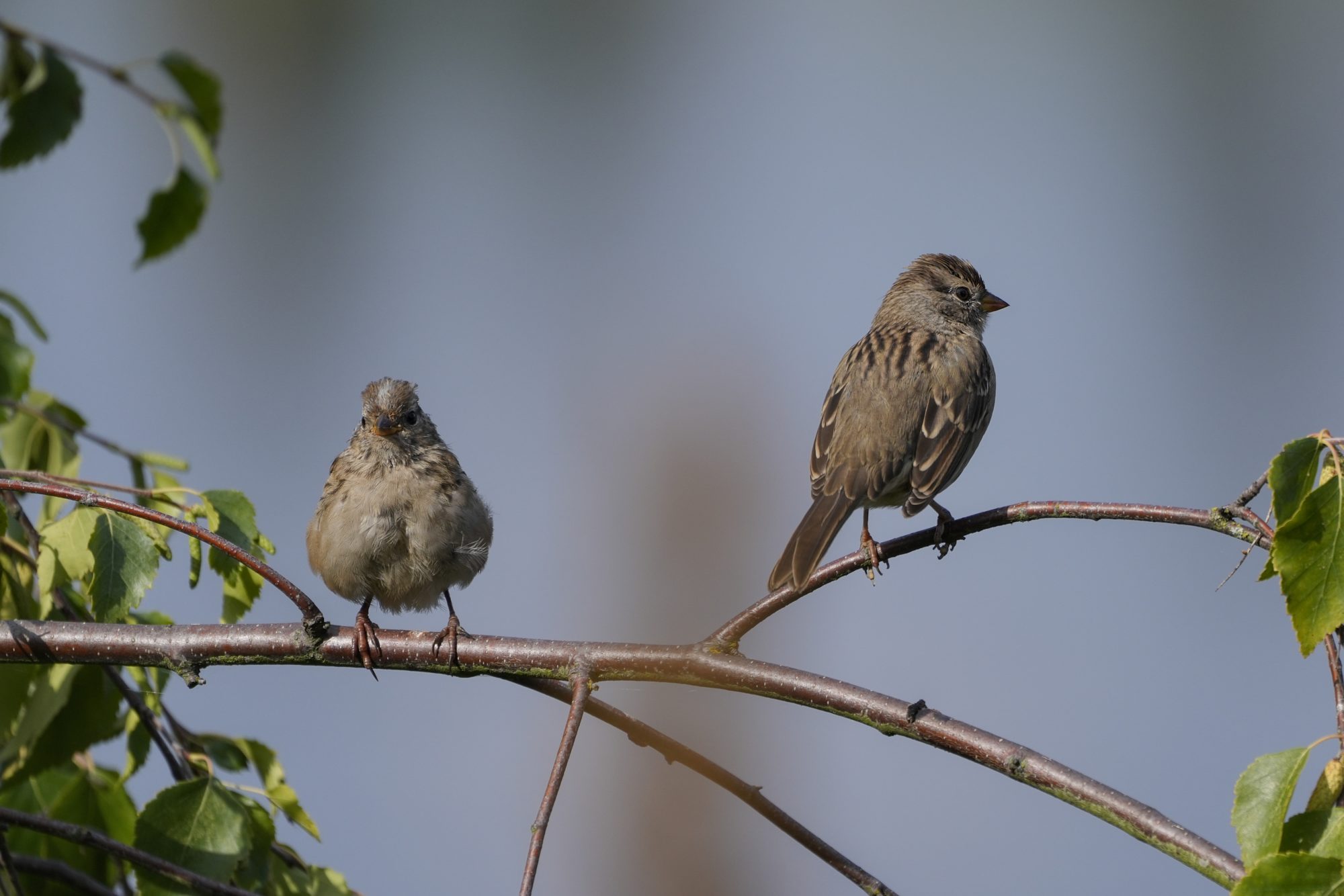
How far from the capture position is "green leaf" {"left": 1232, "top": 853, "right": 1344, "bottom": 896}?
1837 millimetres

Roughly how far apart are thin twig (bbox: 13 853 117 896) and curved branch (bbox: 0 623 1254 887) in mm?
606

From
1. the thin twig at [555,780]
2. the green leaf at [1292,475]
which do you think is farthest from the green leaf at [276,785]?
the green leaf at [1292,475]

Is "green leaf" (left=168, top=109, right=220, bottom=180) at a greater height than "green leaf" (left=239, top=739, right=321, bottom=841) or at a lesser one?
greater

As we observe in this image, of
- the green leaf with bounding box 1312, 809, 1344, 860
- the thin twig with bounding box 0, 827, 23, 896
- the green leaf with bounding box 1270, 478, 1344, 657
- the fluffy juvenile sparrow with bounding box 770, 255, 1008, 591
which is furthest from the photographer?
the fluffy juvenile sparrow with bounding box 770, 255, 1008, 591

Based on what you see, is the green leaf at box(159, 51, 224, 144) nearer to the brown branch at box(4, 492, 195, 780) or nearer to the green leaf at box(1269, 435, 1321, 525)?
the brown branch at box(4, 492, 195, 780)

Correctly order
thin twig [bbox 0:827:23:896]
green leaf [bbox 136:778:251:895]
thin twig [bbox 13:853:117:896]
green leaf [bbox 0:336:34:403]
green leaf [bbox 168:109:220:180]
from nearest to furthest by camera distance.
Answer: green leaf [bbox 168:109:220:180] < thin twig [bbox 0:827:23:896] < green leaf [bbox 136:778:251:895] < thin twig [bbox 13:853:117:896] < green leaf [bbox 0:336:34:403]

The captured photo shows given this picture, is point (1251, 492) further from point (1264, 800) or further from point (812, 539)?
point (812, 539)

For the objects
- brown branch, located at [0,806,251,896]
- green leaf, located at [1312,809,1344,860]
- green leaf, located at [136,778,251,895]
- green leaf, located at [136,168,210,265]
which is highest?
green leaf, located at [136,168,210,265]

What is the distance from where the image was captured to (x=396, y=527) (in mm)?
3879

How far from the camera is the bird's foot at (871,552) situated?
117 inches

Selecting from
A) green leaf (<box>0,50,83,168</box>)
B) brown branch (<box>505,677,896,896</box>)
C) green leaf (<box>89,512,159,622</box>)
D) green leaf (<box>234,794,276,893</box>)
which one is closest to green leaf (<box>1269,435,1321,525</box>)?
brown branch (<box>505,677,896,896</box>)

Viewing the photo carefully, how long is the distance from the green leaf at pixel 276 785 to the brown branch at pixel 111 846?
532 millimetres

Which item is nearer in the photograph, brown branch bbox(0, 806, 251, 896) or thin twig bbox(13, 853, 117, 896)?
brown branch bbox(0, 806, 251, 896)

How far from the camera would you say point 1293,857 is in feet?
6.07
